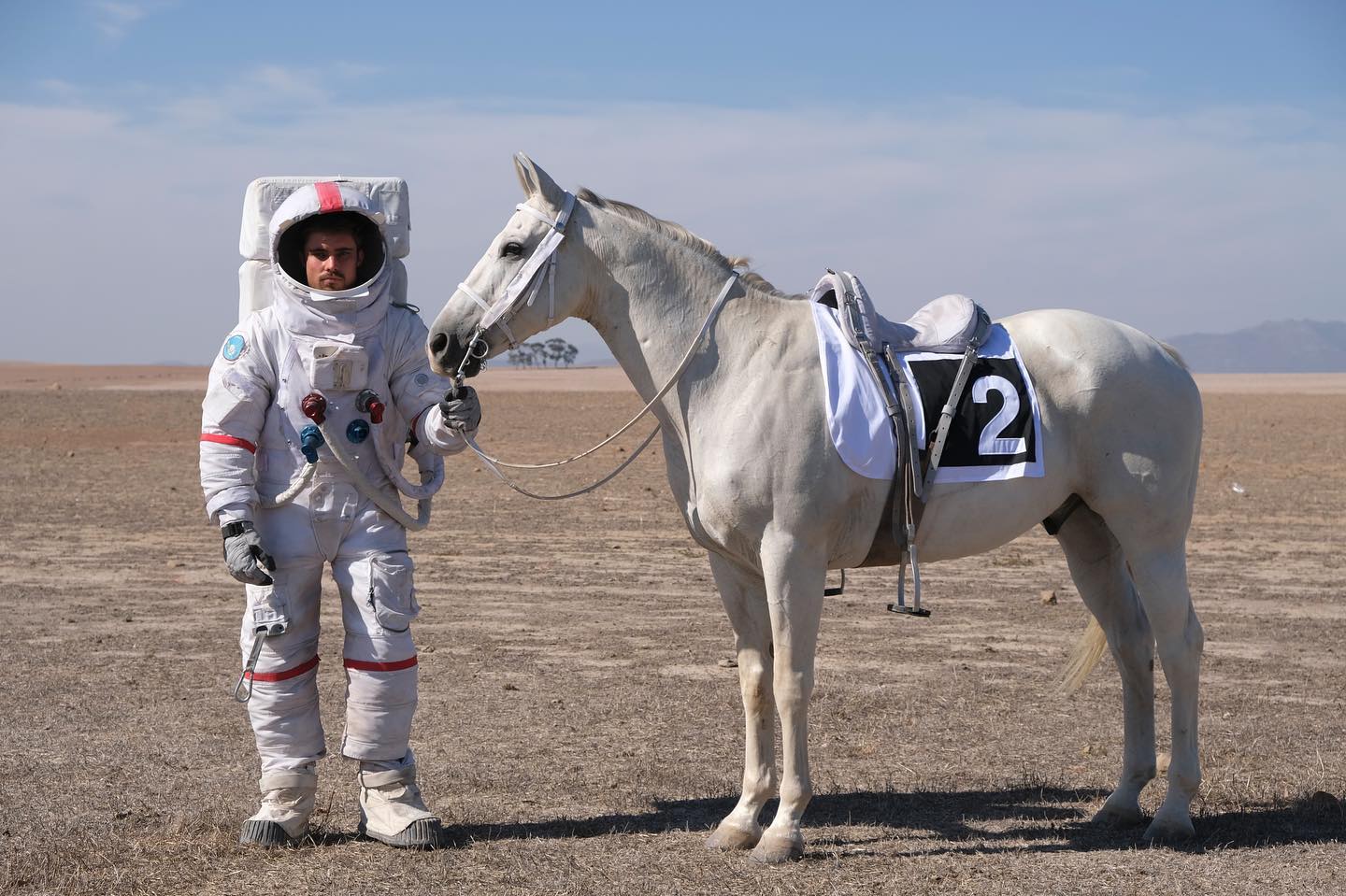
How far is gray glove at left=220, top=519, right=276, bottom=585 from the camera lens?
517cm

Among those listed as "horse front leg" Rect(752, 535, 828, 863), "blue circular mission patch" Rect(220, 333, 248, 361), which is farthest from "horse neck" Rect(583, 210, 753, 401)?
"blue circular mission patch" Rect(220, 333, 248, 361)

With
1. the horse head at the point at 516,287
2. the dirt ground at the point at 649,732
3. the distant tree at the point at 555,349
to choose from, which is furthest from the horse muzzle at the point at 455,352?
the distant tree at the point at 555,349

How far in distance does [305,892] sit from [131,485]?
17.7 meters

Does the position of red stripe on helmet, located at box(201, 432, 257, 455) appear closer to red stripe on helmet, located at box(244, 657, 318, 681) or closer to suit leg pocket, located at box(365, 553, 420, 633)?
suit leg pocket, located at box(365, 553, 420, 633)

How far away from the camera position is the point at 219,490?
5.28 meters

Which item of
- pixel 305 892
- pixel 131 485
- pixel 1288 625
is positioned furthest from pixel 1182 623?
pixel 131 485

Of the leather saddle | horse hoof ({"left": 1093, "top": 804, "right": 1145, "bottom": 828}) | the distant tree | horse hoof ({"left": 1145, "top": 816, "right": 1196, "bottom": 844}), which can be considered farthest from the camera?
the distant tree

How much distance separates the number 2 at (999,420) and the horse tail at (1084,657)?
1.46 m

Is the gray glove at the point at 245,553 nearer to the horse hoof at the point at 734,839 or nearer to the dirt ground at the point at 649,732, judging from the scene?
the dirt ground at the point at 649,732

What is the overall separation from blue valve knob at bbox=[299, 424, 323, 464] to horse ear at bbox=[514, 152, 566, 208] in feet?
4.20

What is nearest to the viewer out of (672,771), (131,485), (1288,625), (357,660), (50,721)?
(357,660)

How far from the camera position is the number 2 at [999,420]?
545 centimetres

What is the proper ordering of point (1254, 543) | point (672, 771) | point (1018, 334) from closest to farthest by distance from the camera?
1. point (1018, 334)
2. point (672, 771)
3. point (1254, 543)

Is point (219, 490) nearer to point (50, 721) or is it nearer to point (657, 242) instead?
point (657, 242)
